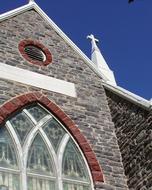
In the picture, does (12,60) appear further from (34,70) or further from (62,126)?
(62,126)

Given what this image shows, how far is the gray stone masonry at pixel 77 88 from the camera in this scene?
1193cm

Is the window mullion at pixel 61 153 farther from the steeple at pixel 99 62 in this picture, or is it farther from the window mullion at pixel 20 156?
the steeple at pixel 99 62

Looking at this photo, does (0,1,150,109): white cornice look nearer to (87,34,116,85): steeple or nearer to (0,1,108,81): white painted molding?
(0,1,108,81): white painted molding

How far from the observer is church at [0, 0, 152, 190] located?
1108cm

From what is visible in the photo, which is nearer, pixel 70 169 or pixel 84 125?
pixel 70 169

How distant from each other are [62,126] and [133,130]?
180 cm

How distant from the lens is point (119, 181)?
11648 millimetres

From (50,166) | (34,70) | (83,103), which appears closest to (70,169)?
(50,166)

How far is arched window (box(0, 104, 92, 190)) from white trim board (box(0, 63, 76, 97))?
724 mm

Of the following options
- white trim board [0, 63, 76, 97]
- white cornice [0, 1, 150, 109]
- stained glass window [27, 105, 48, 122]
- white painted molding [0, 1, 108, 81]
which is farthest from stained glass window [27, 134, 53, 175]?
white painted molding [0, 1, 108, 81]

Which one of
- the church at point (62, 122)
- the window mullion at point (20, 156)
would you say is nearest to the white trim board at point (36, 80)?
the church at point (62, 122)

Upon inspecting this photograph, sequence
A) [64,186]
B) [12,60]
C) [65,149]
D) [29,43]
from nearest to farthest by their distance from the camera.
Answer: [64,186] → [65,149] → [12,60] → [29,43]

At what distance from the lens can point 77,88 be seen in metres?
13.4

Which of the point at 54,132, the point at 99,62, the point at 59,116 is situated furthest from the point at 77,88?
the point at 99,62
